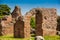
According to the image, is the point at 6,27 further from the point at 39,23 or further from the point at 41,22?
the point at 41,22


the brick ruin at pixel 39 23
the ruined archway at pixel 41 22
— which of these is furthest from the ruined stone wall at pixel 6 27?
the ruined archway at pixel 41 22

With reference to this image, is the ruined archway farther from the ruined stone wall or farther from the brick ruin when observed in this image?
the ruined stone wall

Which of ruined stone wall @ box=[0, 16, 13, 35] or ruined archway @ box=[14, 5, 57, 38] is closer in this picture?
ruined archway @ box=[14, 5, 57, 38]

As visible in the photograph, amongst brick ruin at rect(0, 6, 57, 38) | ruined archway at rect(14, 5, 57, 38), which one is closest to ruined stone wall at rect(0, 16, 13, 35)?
brick ruin at rect(0, 6, 57, 38)

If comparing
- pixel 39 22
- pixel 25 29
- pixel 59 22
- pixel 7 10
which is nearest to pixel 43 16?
pixel 39 22

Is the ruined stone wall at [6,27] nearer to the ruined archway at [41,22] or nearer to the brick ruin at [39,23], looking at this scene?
the brick ruin at [39,23]

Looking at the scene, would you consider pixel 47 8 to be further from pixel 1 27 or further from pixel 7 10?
pixel 7 10

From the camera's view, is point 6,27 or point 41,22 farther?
point 6,27

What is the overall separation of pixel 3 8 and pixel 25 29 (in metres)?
42.4

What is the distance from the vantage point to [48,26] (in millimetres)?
39844

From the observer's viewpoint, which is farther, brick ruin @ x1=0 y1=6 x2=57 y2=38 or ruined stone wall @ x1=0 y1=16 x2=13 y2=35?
ruined stone wall @ x1=0 y1=16 x2=13 y2=35

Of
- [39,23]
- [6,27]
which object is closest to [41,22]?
[39,23]

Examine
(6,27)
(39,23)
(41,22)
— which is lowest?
(6,27)

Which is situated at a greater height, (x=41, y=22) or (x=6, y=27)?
(x=41, y=22)
